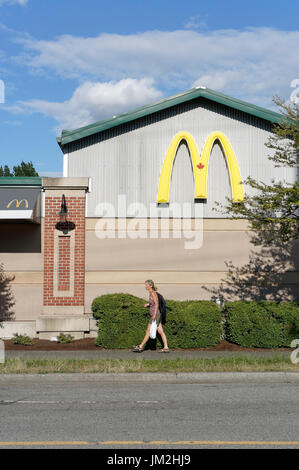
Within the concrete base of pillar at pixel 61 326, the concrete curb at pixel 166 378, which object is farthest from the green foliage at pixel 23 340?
the concrete curb at pixel 166 378

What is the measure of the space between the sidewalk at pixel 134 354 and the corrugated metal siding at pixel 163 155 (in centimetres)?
455

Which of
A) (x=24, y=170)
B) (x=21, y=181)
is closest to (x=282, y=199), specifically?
(x=21, y=181)

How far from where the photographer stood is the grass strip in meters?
11.0

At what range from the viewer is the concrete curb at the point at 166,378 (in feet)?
35.3

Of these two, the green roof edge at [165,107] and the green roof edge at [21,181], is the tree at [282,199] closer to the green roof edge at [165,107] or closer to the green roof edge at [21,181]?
the green roof edge at [165,107]

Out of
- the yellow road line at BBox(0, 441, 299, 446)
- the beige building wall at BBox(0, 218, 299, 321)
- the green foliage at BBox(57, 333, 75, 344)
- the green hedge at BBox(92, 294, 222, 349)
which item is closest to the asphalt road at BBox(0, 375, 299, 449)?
the yellow road line at BBox(0, 441, 299, 446)

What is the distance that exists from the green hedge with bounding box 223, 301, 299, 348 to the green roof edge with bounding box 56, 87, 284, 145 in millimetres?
5784

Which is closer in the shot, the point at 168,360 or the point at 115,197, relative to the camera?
the point at 168,360

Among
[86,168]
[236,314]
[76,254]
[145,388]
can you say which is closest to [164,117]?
[86,168]

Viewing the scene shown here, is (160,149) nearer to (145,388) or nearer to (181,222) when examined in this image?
(181,222)

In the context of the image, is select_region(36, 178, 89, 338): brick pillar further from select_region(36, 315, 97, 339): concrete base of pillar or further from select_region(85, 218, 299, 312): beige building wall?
select_region(85, 218, 299, 312): beige building wall

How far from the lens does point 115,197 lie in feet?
54.7

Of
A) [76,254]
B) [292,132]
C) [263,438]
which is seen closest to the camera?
[263,438]

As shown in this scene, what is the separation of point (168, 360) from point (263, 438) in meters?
5.72
